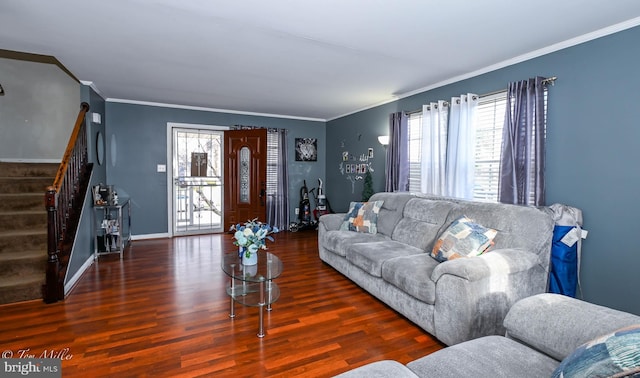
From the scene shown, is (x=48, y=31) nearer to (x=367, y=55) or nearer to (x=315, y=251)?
(x=367, y=55)

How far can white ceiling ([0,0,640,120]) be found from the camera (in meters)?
2.28

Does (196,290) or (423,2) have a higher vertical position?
(423,2)

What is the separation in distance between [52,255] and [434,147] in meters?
4.43

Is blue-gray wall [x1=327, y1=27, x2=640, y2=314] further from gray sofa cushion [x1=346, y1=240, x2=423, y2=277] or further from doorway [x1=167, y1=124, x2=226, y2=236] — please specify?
doorway [x1=167, y1=124, x2=226, y2=236]

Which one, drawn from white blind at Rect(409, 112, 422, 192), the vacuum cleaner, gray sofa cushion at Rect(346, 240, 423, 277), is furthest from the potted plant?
the vacuum cleaner

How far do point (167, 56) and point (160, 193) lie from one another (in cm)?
317

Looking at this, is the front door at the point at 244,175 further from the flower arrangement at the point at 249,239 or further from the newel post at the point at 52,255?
the flower arrangement at the point at 249,239

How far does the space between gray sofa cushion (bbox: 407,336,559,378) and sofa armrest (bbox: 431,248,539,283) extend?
0.69 meters

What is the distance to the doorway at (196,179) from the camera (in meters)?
5.93

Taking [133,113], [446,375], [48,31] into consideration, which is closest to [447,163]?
[446,375]

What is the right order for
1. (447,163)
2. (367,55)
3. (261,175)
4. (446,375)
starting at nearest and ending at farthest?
(446,375) < (367,55) < (447,163) < (261,175)

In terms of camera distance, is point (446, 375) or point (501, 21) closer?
point (446, 375)

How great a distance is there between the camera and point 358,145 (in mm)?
5977

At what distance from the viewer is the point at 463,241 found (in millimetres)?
2662
